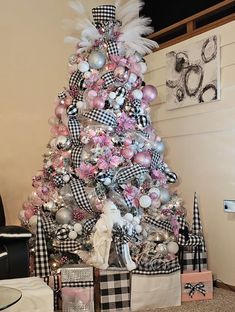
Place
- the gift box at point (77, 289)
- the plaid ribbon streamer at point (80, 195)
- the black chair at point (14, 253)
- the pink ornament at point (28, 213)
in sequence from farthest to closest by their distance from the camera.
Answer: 1. the pink ornament at point (28, 213)
2. the plaid ribbon streamer at point (80, 195)
3. the gift box at point (77, 289)
4. the black chair at point (14, 253)

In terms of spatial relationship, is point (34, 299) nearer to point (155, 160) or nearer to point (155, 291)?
point (155, 291)

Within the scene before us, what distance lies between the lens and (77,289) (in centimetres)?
261

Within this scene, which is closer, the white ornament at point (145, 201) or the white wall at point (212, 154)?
the white ornament at point (145, 201)

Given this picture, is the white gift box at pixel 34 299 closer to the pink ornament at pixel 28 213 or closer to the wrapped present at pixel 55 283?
the wrapped present at pixel 55 283

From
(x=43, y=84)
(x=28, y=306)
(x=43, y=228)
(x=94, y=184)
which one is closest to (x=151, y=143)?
(x=94, y=184)

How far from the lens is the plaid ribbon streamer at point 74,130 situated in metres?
3.07

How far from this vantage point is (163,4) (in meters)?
3.96

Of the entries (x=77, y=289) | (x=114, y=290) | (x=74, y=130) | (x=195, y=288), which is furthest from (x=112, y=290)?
(x=74, y=130)

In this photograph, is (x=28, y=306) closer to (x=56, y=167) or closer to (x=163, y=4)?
(x=56, y=167)

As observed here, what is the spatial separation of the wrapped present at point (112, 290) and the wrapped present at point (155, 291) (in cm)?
5

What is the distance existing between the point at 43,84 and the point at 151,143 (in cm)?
133

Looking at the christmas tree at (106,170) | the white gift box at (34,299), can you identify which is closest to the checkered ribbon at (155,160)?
the christmas tree at (106,170)

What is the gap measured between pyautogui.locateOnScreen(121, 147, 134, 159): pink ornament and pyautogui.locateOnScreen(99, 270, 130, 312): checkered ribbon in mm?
832

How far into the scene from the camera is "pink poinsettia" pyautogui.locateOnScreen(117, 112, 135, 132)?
3072 millimetres
